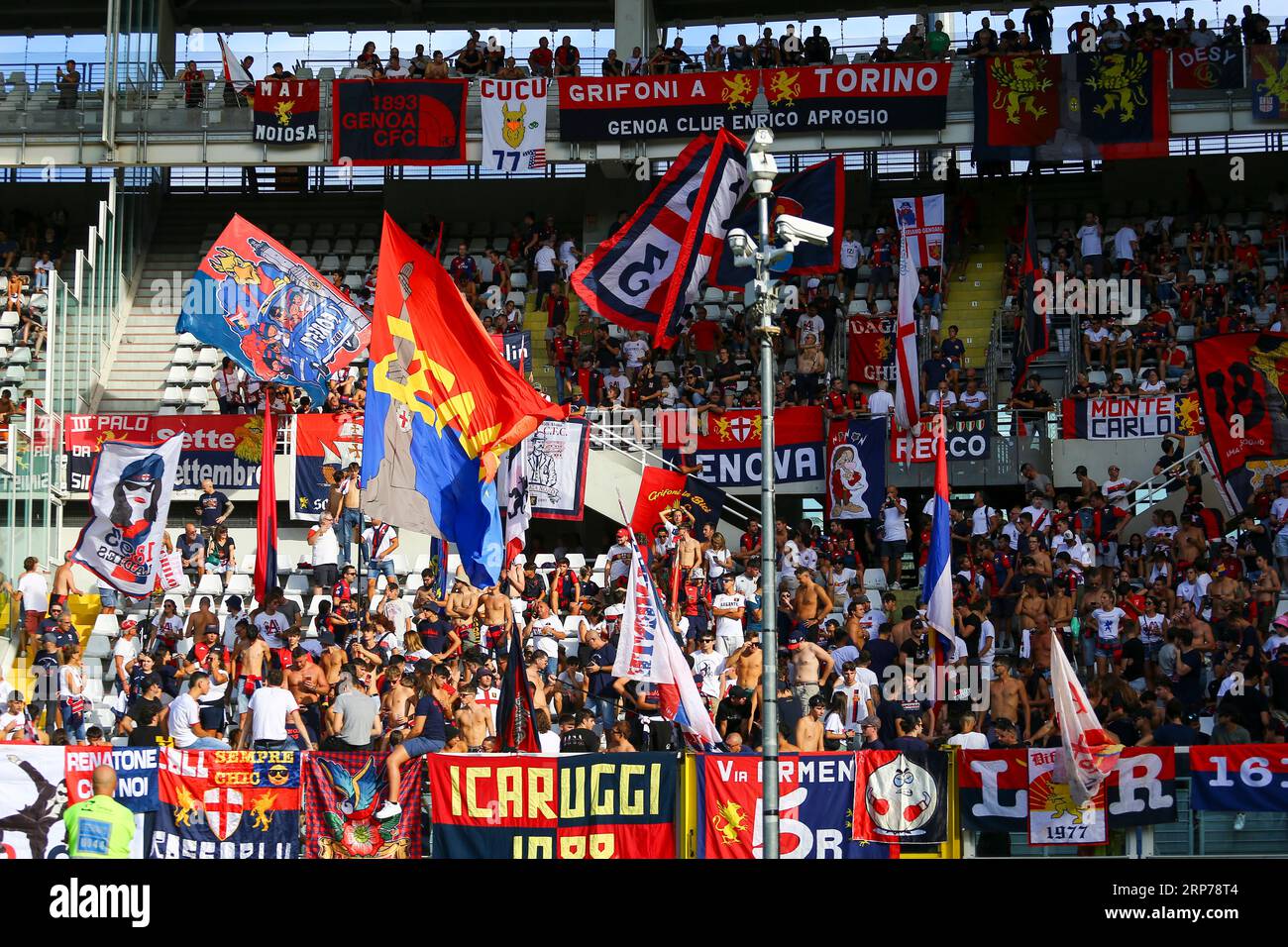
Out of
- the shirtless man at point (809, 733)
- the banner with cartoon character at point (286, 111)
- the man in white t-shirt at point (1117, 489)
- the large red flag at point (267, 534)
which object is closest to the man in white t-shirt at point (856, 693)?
the shirtless man at point (809, 733)

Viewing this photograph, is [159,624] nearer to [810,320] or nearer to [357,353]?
[357,353]

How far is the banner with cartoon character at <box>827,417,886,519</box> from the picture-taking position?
2442cm

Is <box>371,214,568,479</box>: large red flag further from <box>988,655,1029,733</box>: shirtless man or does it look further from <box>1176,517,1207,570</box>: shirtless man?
<box>1176,517,1207,570</box>: shirtless man

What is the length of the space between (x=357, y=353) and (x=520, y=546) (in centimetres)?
311

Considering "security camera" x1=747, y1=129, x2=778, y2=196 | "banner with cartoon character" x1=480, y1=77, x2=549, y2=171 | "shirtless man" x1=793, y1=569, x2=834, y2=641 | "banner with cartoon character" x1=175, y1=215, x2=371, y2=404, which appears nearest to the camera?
"security camera" x1=747, y1=129, x2=778, y2=196

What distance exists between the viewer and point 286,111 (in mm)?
31609

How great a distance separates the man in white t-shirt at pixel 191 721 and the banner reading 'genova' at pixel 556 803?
288 centimetres

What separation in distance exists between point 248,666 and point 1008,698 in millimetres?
7974

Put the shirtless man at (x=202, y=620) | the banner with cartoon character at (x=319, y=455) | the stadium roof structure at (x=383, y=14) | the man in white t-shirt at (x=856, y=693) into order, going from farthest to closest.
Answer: the stadium roof structure at (x=383, y=14)
the banner with cartoon character at (x=319, y=455)
the shirtless man at (x=202, y=620)
the man in white t-shirt at (x=856, y=693)

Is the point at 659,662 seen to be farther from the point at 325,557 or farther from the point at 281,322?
the point at 281,322

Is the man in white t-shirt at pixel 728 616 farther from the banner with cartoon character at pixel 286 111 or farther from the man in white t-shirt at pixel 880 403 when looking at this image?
the banner with cartoon character at pixel 286 111

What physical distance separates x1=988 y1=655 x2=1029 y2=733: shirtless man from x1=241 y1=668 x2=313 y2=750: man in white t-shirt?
22.4 feet

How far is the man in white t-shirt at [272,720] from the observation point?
58.4ft

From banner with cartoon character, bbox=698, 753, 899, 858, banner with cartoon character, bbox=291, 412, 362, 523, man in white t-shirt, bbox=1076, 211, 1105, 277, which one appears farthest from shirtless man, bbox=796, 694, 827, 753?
man in white t-shirt, bbox=1076, 211, 1105, 277
